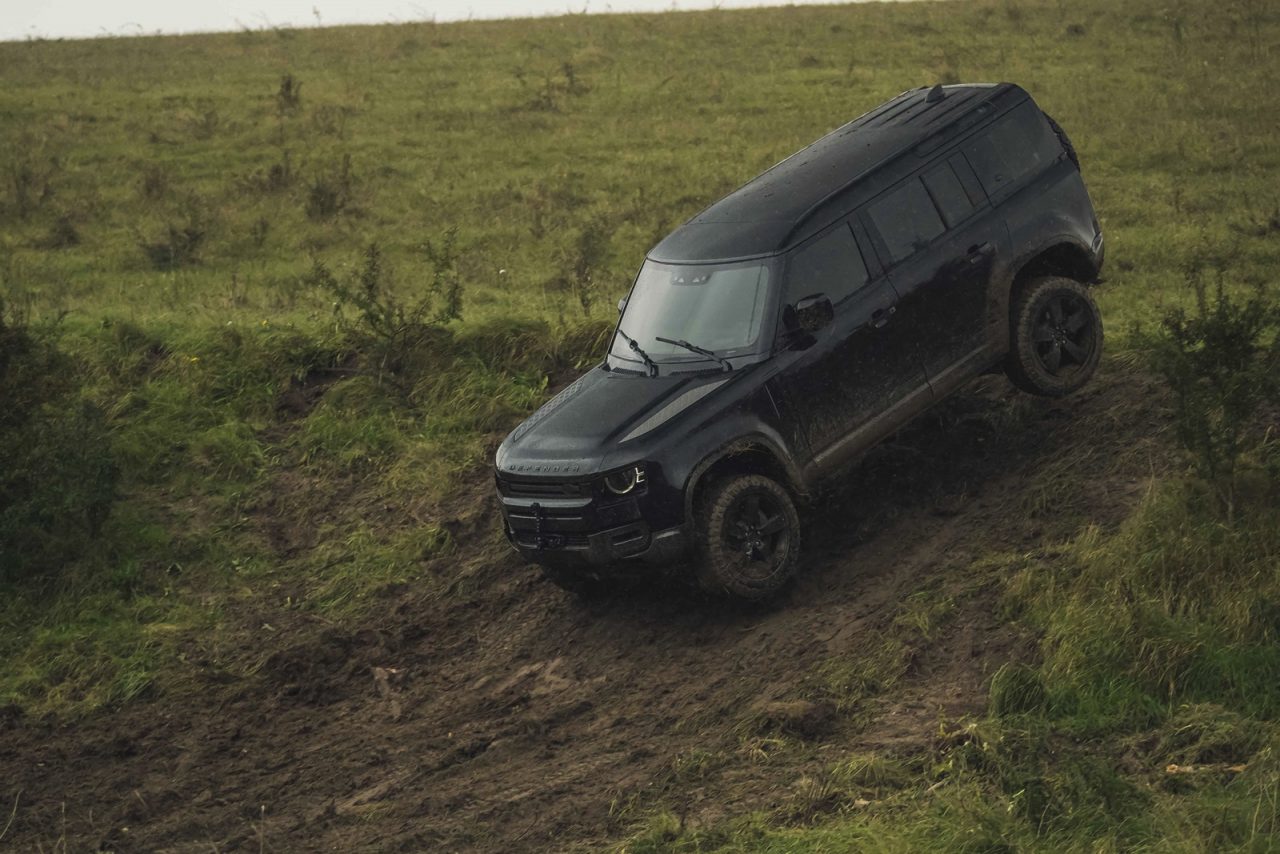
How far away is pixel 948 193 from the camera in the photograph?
1004cm

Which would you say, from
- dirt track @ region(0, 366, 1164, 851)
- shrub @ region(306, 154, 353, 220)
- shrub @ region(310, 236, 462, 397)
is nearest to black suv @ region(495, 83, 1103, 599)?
dirt track @ region(0, 366, 1164, 851)

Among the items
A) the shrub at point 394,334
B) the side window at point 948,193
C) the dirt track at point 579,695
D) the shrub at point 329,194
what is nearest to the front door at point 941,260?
the side window at point 948,193

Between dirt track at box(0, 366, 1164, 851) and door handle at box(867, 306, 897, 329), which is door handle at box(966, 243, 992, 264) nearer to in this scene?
door handle at box(867, 306, 897, 329)

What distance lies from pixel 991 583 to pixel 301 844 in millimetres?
4024

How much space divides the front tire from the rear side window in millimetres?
2792

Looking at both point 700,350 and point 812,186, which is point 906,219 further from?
point 700,350

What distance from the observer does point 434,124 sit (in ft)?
82.1

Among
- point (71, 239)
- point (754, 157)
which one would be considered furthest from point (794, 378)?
point (71, 239)

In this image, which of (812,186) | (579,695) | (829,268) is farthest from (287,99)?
(579,695)

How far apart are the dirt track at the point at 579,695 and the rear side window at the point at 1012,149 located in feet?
5.34

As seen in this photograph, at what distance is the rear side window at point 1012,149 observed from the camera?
→ 1022 cm

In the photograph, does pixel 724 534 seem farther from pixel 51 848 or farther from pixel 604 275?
pixel 604 275

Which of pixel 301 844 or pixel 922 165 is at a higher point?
pixel 922 165

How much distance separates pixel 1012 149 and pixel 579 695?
484 cm
